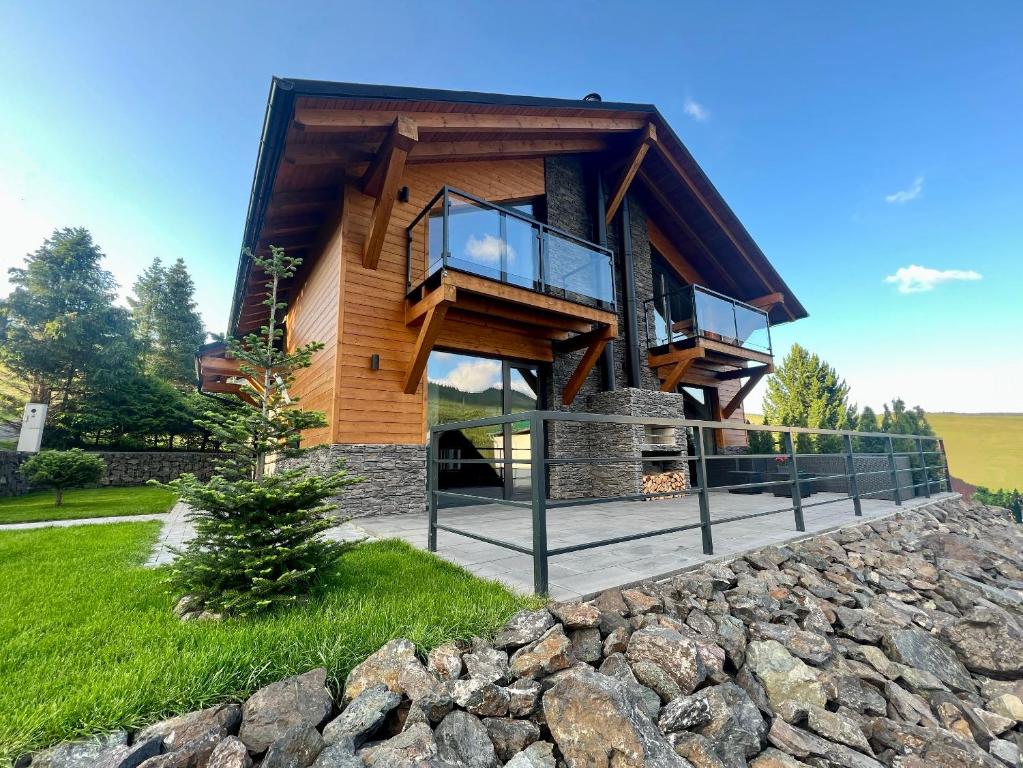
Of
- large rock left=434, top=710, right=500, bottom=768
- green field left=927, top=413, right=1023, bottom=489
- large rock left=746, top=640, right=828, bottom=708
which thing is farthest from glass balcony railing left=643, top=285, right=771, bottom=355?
green field left=927, top=413, right=1023, bottom=489

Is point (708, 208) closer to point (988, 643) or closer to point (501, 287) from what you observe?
point (501, 287)

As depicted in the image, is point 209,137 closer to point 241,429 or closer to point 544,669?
point 241,429

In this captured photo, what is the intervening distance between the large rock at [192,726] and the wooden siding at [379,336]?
4.45m

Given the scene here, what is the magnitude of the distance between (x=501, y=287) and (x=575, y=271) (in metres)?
1.91

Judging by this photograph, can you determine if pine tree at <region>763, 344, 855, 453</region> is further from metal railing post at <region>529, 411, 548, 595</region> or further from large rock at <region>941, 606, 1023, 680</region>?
metal railing post at <region>529, 411, 548, 595</region>

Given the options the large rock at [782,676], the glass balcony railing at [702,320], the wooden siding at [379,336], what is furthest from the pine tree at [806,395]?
the large rock at [782,676]

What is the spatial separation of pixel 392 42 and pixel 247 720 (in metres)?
11.8

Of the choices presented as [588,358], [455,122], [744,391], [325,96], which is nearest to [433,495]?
[325,96]

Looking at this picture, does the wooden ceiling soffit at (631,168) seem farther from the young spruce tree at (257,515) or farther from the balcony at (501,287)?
the young spruce tree at (257,515)

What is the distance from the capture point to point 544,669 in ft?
5.88

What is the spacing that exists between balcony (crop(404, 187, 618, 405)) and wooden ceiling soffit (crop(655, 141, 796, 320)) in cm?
348

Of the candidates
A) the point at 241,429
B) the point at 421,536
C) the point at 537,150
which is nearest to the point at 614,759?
the point at 241,429

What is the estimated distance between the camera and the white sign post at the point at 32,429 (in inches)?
403

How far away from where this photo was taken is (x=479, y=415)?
23.1ft
